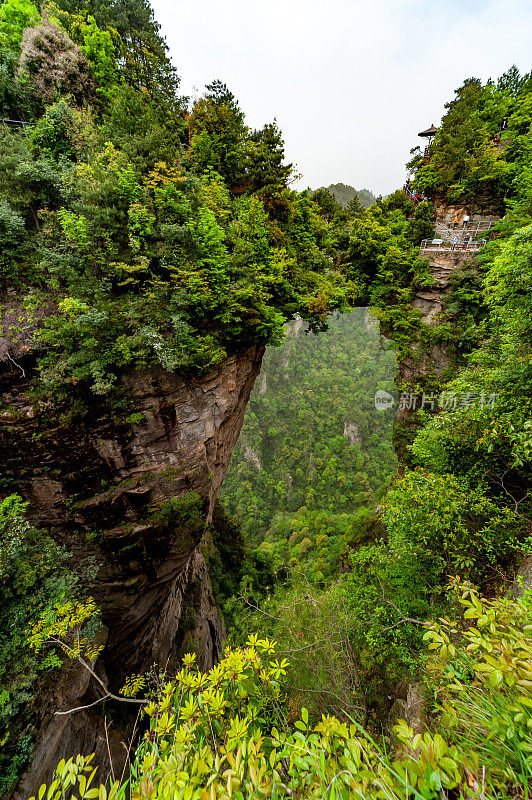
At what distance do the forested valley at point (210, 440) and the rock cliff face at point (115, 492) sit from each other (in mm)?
55

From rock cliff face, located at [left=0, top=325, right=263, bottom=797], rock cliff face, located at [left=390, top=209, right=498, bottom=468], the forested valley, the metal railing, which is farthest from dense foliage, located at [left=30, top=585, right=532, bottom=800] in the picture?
the metal railing

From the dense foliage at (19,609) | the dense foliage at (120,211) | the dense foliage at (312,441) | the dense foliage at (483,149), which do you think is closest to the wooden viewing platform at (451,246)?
the dense foliage at (483,149)

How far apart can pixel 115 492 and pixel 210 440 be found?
2.63 meters

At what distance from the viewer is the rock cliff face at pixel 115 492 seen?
17.9 ft

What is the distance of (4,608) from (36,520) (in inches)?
62.2

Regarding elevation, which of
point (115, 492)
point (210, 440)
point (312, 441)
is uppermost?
point (210, 440)

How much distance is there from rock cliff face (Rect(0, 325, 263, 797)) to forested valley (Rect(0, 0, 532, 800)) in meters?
0.06

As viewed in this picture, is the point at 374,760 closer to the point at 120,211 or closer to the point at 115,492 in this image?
the point at 115,492

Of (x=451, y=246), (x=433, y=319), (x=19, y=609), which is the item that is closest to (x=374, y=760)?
(x=19, y=609)

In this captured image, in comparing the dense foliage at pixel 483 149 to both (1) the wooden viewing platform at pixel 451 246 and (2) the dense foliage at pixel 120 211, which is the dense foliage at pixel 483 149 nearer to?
(1) the wooden viewing platform at pixel 451 246

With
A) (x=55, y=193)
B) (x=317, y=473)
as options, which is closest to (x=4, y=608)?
(x=55, y=193)

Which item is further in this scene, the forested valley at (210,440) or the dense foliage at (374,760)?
the forested valley at (210,440)

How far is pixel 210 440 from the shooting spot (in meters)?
7.89

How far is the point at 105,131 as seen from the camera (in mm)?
6945
